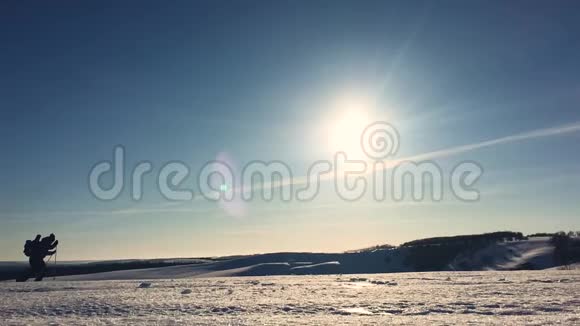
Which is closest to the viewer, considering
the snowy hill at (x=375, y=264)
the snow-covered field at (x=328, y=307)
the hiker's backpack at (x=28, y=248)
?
the snow-covered field at (x=328, y=307)

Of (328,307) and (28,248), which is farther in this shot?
(28,248)

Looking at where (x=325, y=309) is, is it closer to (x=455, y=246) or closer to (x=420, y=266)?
(x=420, y=266)

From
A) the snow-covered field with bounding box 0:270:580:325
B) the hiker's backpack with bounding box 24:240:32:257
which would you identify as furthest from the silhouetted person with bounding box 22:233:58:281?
the snow-covered field with bounding box 0:270:580:325

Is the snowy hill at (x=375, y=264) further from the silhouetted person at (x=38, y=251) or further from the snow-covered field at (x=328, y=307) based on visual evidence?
the snow-covered field at (x=328, y=307)

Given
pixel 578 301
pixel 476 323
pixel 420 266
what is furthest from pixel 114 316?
pixel 420 266

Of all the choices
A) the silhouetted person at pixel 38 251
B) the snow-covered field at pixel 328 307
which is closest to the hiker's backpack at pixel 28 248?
the silhouetted person at pixel 38 251

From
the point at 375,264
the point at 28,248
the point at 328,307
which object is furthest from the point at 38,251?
the point at 328,307

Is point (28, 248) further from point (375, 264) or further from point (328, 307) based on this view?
point (328, 307)

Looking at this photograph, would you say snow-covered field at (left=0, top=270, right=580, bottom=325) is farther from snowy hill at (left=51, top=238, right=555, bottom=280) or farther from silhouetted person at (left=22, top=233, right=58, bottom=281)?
silhouetted person at (left=22, top=233, right=58, bottom=281)

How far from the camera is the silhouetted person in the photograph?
2272 inches

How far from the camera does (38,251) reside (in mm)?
58062

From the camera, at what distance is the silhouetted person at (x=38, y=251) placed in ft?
189

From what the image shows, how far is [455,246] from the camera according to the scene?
6725 cm

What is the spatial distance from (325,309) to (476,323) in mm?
6125
